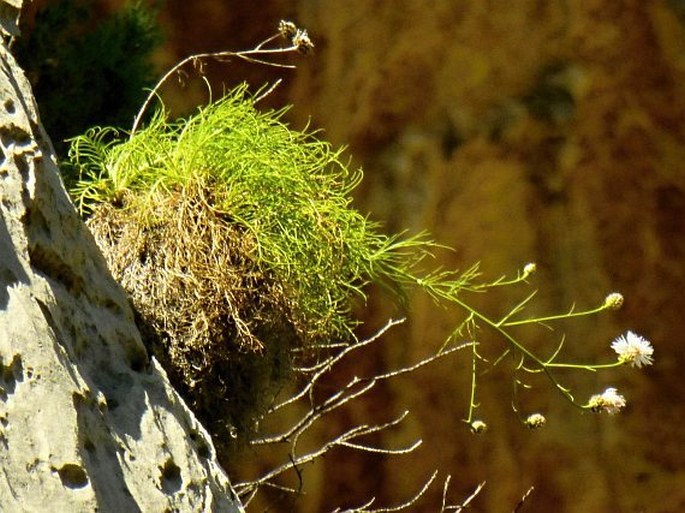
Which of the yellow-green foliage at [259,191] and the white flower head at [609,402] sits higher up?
the yellow-green foliage at [259,191]

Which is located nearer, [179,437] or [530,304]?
[179,437]

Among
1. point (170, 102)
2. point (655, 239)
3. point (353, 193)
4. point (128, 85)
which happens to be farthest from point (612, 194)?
point (128, 85)

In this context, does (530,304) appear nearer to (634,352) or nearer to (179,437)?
(634,352)

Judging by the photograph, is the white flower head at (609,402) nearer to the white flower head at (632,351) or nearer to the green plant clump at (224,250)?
the white flower head at (632,351)

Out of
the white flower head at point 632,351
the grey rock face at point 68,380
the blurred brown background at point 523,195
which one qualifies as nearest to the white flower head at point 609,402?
the white flower head at point 632,351

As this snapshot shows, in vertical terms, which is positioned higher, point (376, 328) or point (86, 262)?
point (86, 262)

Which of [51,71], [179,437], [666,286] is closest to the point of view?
[179,437]
